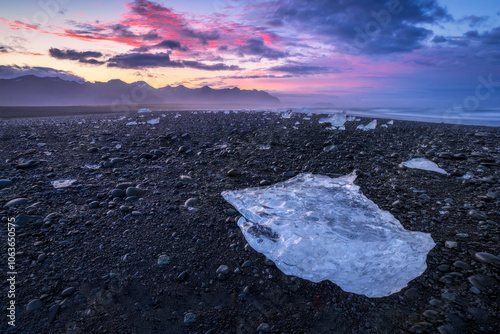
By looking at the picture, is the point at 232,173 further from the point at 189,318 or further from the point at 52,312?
the point at 52,312

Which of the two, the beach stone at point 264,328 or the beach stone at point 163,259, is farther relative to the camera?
the beach stone at point 163,259

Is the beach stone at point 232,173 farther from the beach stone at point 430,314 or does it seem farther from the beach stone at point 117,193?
the beach stone at point 430,314

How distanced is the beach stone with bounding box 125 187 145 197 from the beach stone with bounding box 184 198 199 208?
741 mm

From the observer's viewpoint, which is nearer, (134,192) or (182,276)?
(182,276)

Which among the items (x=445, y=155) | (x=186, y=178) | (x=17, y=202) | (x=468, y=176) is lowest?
(x=17, y=202)

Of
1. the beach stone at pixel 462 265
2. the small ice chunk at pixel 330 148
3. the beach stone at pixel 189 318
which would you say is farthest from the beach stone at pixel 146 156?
the beach stone at pixel 462 265

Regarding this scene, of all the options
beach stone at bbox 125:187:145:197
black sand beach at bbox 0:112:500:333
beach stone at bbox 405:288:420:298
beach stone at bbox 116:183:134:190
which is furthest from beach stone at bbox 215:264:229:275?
beach stone at bbox 116:183:134:190

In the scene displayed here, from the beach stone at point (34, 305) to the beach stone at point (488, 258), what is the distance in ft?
11.9

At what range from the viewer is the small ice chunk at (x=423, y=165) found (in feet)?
14.2

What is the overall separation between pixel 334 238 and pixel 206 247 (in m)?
1.31

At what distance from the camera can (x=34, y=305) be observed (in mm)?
1849

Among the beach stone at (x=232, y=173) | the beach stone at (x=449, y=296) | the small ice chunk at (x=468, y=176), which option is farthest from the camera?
the beach stone at (x=232, y=173)

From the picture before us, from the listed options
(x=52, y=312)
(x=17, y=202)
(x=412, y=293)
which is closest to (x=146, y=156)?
(x=17, y=202)

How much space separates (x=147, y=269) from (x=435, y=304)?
2.34 meters
